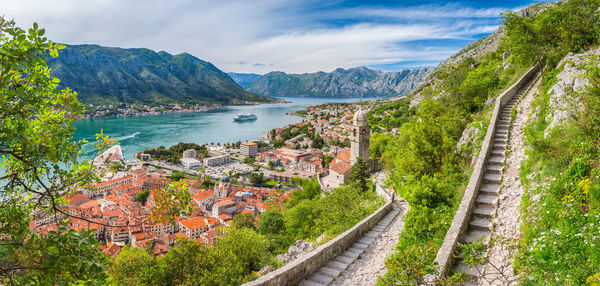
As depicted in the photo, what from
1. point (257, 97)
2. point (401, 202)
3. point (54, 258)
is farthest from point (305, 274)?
point (257, 97)

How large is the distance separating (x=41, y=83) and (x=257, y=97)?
187m

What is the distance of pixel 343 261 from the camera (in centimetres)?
545

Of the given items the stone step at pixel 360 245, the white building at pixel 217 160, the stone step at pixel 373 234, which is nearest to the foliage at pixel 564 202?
the stone step at pixel 360 245

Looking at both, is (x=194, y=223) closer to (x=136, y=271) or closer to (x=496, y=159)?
(x=136, y=271)

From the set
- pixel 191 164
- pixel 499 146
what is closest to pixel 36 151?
pixel 499 146

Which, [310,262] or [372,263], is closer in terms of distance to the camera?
[310,262]

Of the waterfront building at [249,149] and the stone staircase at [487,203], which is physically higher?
the stone staircase at [487,203]

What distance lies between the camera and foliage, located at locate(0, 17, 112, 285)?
190 centimetres

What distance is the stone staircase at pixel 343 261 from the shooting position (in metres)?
4.70

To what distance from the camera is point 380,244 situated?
6207 mm

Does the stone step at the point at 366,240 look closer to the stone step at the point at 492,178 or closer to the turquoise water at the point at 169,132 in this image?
the stone step at the point at 492,178

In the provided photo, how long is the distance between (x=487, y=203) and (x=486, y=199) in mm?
142

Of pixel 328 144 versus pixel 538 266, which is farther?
pixel 328 144

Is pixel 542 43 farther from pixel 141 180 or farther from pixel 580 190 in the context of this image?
pixel 141 180
